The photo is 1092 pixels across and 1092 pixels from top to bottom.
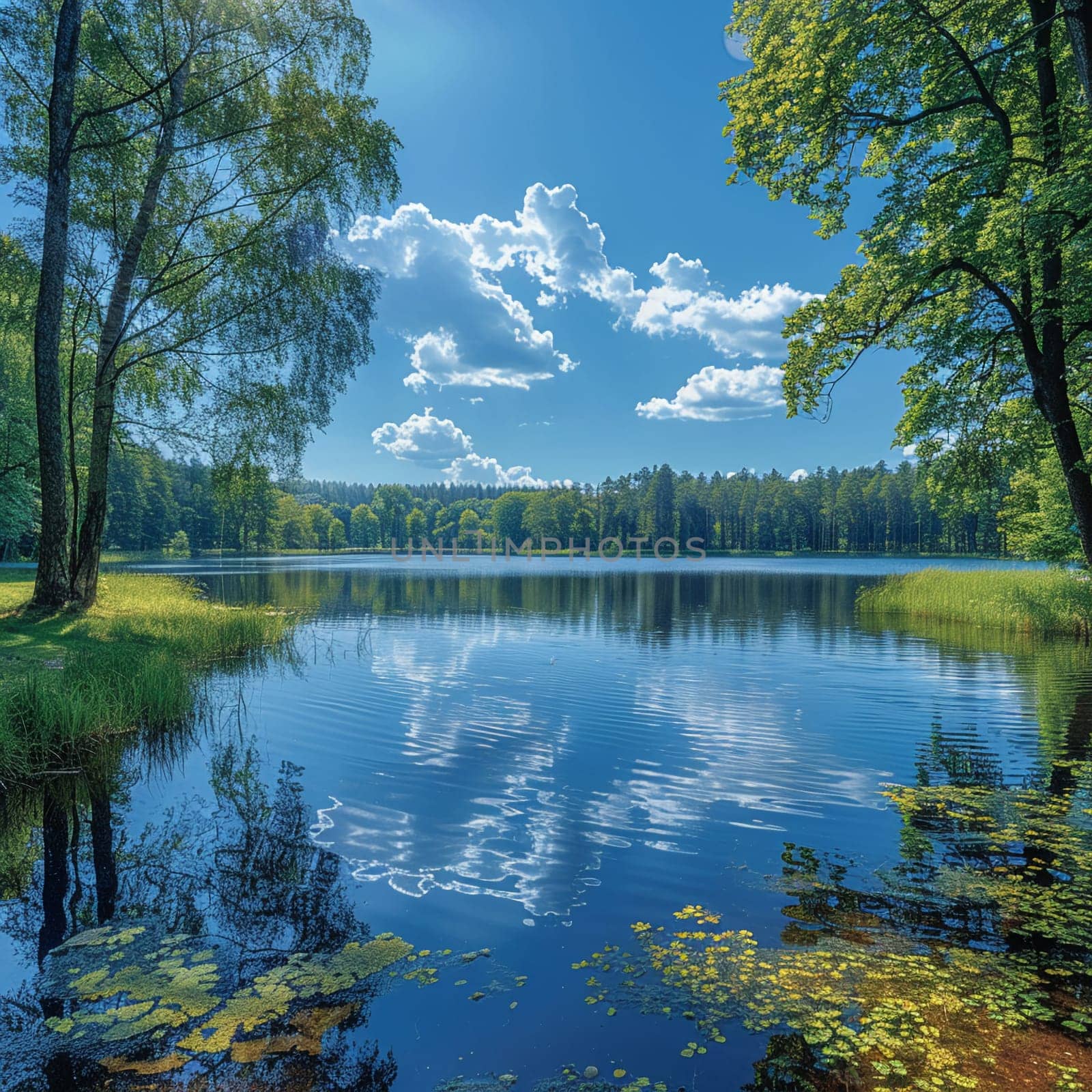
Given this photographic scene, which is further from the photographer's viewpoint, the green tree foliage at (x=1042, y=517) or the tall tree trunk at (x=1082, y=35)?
the green tree foliage at (x=1042, y=517)

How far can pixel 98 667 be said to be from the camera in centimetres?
1140

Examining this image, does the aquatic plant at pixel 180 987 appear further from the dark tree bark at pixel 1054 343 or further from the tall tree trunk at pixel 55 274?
the tall tree trunk at pixel 55 274

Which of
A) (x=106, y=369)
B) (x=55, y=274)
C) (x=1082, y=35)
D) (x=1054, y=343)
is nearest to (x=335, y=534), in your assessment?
(x=106, y=369)

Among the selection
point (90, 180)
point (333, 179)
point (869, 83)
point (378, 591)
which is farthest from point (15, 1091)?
point (378, 591)

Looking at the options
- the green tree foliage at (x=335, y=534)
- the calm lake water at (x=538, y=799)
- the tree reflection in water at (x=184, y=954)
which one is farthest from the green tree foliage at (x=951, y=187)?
the green tree foliage at (x=335, y=534)

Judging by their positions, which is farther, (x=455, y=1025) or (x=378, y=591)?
(x=378, y=591)

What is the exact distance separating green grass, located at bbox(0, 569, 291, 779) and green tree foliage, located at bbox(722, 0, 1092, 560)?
13941 mm

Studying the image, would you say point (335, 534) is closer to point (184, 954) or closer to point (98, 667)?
point (98, 667)

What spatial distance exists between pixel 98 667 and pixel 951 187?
→ 17.9m

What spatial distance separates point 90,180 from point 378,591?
98.1ft

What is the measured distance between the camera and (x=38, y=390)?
1433 cm

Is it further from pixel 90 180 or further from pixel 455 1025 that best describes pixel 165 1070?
pixel 90 180

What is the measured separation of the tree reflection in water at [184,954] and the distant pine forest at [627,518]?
8054 centimetres

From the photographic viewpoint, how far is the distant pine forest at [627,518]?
322ft
